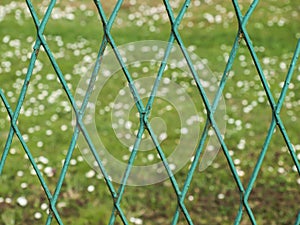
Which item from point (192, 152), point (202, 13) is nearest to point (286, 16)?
point (202, 13)

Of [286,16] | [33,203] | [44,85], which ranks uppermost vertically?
[286,16]

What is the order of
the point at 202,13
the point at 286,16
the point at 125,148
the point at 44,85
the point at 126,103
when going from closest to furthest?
the point at 125,148 < the point at 126,103 < the point at 44,85 < the point at 286,16 < the point at 202,13

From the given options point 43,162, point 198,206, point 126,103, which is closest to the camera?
point 198,206

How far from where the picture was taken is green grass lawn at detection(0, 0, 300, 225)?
4066 mm

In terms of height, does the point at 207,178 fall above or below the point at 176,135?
below

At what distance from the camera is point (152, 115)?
5.82 m

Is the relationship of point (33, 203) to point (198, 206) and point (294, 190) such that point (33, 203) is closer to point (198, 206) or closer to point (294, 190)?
point (198, 206)

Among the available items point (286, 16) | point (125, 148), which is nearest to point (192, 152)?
point (125, 148)

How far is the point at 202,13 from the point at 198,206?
5.98 metres

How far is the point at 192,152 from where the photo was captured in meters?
5.18

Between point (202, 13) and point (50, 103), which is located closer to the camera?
point (50, 103)

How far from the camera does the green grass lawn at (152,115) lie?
4066 millimetres

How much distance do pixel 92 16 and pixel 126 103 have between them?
12.5 ft

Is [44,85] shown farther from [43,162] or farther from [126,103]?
[43,162]
